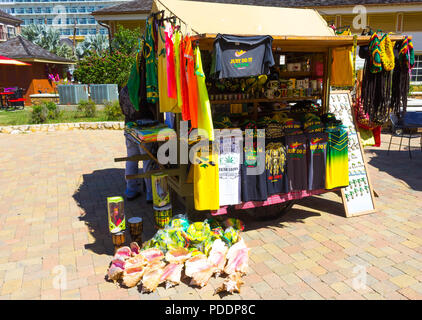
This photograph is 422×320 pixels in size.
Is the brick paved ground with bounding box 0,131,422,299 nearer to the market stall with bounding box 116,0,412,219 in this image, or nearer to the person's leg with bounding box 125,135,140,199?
the person's leg with bounding box 125,135,140,199

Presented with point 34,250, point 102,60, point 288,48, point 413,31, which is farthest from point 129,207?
point 413,31

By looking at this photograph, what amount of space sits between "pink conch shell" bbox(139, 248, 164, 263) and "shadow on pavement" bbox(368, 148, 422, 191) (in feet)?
17.5

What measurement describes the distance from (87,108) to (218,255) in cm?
1390

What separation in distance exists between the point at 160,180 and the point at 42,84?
88.5 feet

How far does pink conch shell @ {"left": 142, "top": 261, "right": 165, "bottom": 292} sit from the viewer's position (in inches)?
150

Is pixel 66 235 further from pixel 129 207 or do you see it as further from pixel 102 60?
pixel 102 60

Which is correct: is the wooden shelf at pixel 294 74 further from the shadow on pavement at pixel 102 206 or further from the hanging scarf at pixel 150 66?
the shadow on pavement at pixel 102 206

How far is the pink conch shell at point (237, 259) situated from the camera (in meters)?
4.07

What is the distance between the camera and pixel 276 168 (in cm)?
508

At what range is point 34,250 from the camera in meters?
4.80

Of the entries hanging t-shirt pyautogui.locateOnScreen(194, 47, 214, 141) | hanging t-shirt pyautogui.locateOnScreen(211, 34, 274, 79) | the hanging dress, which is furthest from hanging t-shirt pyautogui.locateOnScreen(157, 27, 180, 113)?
hanging t-shirt pyautogui.locateOnScreen(211, 34, 274, 79)

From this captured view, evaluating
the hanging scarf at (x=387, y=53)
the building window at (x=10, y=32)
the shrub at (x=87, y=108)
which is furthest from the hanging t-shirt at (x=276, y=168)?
the building window at (x=10, y=32)

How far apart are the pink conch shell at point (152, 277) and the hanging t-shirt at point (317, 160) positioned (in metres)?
2.59

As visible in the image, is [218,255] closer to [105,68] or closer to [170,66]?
[170,66]
